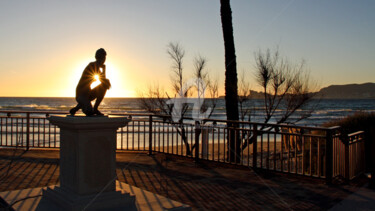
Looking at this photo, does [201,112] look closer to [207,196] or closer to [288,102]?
[288,102]

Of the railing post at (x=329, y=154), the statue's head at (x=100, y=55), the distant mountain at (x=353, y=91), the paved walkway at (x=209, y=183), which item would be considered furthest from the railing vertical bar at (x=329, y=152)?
the distant mountain at (x=353, y=91)

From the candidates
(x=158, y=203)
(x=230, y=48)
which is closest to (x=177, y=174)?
(x=158, y=203)

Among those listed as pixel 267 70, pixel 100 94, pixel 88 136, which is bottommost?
pixel 88 136

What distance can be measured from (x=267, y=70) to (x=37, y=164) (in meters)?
7.18

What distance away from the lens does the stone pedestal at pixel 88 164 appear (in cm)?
369

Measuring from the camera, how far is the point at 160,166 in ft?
23.4

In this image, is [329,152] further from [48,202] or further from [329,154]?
[48,202]

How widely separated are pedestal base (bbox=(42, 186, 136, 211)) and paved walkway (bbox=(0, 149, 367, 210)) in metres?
0.95

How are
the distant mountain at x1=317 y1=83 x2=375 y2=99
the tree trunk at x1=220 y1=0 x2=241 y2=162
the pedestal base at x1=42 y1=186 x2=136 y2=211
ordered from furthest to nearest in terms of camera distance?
the distant mountain at x1=317 y1=83 x2=375 y2=99
the tree trunk at x1=220 y1=0 x2=241 y2=162
the pedestal base at x1=42 y1=186 x2=136 y2=211

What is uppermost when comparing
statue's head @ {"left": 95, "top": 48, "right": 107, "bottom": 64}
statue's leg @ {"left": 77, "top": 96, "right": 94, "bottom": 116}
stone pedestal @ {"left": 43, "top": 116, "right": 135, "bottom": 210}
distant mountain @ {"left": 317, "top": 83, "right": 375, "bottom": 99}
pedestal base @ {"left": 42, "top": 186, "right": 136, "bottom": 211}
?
distant mountain @ {"left": 317, "top": 83, "right": 375, "bottom": 99}

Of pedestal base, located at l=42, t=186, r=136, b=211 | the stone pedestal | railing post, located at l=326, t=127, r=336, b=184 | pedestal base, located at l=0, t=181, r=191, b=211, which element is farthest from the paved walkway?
the stone pedestal

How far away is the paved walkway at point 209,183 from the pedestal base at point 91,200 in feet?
3.13

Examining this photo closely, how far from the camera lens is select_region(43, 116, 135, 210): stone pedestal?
12.1 ft

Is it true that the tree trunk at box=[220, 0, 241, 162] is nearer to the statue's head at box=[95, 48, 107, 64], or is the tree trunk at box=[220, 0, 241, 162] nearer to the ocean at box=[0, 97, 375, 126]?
the statue's head at box=[95, 48, 107, 64]
